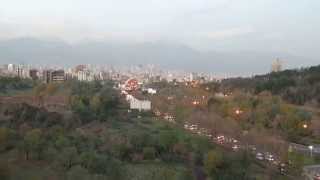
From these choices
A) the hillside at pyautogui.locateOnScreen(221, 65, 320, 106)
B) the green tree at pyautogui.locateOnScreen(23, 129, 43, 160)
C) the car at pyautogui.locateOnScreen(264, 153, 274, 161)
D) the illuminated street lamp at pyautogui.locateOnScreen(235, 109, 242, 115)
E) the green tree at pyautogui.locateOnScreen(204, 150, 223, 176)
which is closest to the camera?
the green tree at pyautogui.locateOnScreen(204, 150, 223, 176)

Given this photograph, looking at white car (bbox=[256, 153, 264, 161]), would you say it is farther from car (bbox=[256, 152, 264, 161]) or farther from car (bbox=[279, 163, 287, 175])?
car (bbox=[279, 163, 287, 175])

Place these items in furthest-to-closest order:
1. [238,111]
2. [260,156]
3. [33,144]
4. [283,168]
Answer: [238,111] < [260,156] < [283,168] < [33,144]

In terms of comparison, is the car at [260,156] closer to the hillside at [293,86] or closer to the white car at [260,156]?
the white car at [260,156]

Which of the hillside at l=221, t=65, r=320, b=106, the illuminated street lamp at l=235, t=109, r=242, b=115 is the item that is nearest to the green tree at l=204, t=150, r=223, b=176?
the illuminated street lamp at l=235, t=109, r=242, b=115

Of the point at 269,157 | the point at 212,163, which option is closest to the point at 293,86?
the point at 269,157

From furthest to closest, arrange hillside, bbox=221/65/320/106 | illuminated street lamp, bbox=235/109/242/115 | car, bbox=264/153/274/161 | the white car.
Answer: hillside, bbox=221/65/320/106 → illuminated street lamp, bbox=235/109/242/115 → car, bbox=264/153/274/161 → the white car

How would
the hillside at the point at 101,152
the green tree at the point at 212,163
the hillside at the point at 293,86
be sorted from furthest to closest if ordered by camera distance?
the hillside at the point at 293,86 < the green tree at the point at 212,163 < the hillside at the point at 101,152

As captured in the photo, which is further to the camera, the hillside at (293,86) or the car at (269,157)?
the hillside at (293,86)

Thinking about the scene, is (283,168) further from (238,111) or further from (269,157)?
(238,111)

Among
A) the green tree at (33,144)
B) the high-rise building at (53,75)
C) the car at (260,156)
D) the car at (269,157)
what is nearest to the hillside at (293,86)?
the car at (269,157)

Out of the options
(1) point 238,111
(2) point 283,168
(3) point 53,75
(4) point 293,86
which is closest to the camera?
(2) point 283,168

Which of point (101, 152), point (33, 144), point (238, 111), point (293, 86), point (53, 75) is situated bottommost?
point (101, 152)

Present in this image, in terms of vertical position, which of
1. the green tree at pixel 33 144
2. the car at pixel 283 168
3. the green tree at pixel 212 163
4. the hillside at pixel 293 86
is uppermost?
the hillside at pixel 293 86
